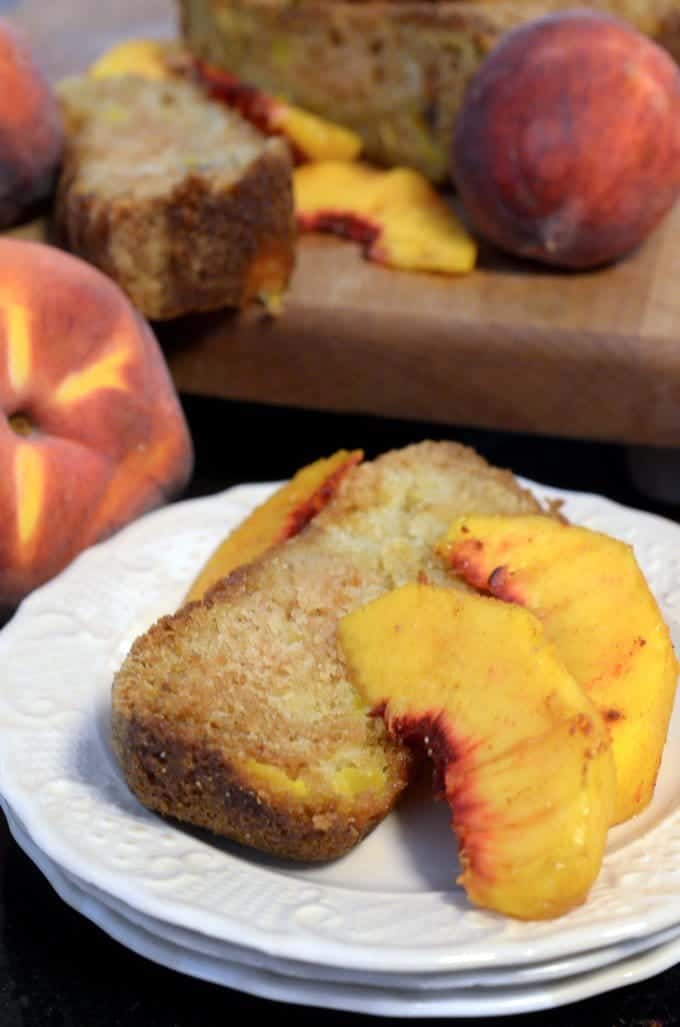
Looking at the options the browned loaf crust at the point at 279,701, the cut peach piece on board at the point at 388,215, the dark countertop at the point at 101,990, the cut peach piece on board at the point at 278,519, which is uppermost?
the cut peach piece on board at the point at 388,215

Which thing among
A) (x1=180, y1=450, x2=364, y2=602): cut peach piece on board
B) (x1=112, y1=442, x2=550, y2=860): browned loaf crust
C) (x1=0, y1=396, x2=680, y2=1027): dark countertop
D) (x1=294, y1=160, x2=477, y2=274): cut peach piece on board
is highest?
(x1=294, y1=160, x2=477, y2=274): cut peach piece on board

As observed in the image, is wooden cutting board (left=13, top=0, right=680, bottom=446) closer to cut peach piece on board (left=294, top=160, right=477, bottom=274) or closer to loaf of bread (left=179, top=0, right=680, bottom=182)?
cut peach piece on board (left=294, top=160, right=477, bottom=274)

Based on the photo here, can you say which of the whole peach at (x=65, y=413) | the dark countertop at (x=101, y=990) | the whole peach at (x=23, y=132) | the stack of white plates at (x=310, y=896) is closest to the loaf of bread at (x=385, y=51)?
the whole peach at (x=23, y=132)

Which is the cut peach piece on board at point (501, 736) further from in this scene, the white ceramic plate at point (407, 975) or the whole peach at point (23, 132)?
the whole peach at point (23, 132)

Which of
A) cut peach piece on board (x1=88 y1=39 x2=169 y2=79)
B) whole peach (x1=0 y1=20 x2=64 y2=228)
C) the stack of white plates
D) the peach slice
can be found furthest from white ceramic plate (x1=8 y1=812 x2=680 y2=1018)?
cut peach piece on board (x1=88 y1=39 x2=169 y2=79)

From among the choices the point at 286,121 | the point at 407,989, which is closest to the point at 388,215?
the point at 286,121
